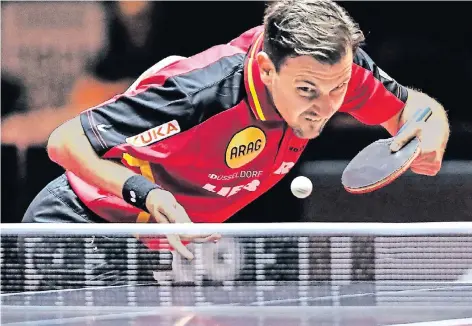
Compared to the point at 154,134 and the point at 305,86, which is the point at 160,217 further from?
the point at 305,86

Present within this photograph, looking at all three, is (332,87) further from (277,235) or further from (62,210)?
(62,210)

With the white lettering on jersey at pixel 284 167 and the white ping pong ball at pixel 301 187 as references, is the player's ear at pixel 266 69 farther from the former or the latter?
the white ping pong ball at pixel 301 187

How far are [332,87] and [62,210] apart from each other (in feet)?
6.15

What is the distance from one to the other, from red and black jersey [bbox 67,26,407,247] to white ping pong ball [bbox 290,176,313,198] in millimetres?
96

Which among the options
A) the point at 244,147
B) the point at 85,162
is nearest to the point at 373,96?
the point at 244,147

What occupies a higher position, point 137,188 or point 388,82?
point 388,82

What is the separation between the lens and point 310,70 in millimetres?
4582

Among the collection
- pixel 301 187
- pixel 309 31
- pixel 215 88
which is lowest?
pixel 301 187

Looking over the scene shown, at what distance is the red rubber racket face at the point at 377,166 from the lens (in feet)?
15.7

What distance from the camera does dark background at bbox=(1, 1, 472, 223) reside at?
476 cm

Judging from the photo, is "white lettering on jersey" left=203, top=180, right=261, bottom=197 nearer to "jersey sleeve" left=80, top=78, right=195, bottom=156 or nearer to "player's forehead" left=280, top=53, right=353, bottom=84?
"jersey sleeve" left=80, top=78, right=195, bottom=156

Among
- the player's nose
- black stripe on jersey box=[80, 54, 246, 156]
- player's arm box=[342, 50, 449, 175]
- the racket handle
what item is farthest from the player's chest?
the racket handle

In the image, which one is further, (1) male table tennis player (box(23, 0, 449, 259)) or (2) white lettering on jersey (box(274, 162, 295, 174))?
(2) white lettering on jersey (box(274, 162, 295, 174))

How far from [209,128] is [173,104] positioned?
0.87 feet
